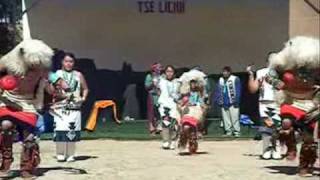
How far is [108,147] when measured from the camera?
16531mm

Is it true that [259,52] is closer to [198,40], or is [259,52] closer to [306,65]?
[198,40]

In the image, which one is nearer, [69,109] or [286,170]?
[286,170]

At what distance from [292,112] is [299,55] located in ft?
2.75

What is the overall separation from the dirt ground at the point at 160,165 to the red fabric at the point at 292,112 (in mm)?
852

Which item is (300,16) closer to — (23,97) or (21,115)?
(23,97)

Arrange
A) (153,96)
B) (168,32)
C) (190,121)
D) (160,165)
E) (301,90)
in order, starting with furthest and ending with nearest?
(168,32)
(153,96)
(190,121)
(160,165)
(301,90)

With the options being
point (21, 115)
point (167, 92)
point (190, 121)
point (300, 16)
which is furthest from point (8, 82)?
point (300, 16)

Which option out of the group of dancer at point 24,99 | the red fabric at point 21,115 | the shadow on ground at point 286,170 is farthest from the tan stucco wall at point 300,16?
the red fabric at point 21,115

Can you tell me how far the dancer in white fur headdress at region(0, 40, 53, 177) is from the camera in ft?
36.3

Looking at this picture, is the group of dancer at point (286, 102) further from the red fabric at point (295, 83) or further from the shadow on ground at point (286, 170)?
the shadow on ground at point (286, 170)

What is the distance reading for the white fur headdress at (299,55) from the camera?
1080 cm

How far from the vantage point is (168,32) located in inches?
813

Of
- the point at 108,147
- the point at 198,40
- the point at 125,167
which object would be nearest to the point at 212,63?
the point at 198,40

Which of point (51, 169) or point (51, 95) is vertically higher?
point (51, 95)
